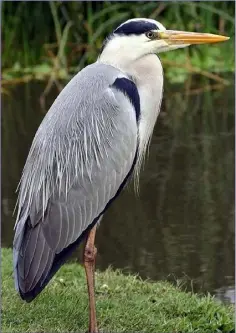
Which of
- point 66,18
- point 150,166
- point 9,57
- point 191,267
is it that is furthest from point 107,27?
point 191,267

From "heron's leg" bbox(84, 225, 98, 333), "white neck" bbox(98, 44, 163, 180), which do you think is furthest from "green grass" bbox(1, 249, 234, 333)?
"white neck" bbox(98, 44, 163, 180)

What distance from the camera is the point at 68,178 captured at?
4094mm

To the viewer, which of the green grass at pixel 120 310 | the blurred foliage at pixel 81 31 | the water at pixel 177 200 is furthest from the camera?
the blurred foliage at pixel 81 31

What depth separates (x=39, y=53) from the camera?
456 inches

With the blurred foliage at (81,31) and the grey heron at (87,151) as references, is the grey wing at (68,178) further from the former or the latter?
the blurred foliage at (81,31)

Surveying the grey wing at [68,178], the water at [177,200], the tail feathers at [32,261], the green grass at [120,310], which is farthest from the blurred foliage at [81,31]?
the tail feathers at [32,261]

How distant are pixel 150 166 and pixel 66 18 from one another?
3641mm

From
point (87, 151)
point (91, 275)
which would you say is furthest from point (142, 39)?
point (91, 275)

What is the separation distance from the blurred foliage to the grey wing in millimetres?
6574

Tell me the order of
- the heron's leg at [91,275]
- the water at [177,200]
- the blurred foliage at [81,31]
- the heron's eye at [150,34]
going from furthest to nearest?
the blurred foliage at [81,31], the water at [177,200], the heron's eye at [150,34], the heron's leg at [91,275]

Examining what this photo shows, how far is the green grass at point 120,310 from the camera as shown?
4.16 metres

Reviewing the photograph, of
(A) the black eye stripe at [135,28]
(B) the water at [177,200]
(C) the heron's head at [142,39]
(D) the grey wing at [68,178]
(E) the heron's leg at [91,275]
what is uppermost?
(A) the black eye stripe at [135,28]

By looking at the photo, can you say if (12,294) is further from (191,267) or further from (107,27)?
(107,27)

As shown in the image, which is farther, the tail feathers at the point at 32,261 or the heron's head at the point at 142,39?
the heron's head at the point at 142,39
